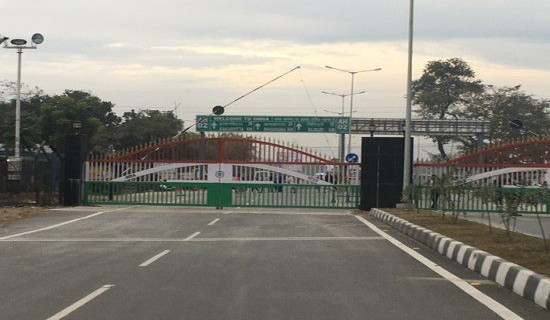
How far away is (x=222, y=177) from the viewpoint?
73.9 feet

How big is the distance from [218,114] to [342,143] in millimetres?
17369

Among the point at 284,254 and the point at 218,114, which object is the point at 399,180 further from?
the point at 218,114

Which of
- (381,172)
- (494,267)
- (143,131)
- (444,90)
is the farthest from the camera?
Answer: (444,90)

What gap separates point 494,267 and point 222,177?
14974 mm

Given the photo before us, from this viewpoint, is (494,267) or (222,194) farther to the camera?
(222,194)

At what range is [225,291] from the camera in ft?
24.4

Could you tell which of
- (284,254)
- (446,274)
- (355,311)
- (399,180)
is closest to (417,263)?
(446,274)

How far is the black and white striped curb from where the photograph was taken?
6887 millimetres

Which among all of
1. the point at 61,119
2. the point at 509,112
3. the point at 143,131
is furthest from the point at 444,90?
the point at 61,119

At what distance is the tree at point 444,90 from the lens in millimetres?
67375

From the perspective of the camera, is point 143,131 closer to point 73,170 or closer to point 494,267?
point 73,170

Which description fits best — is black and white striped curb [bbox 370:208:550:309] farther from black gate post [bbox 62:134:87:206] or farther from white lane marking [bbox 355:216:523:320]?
black gate post [bbox 62:134:87:206]

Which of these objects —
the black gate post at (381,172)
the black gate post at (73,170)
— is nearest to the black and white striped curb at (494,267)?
the black gate post at (381,172)

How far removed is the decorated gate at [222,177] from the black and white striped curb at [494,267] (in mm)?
8926
